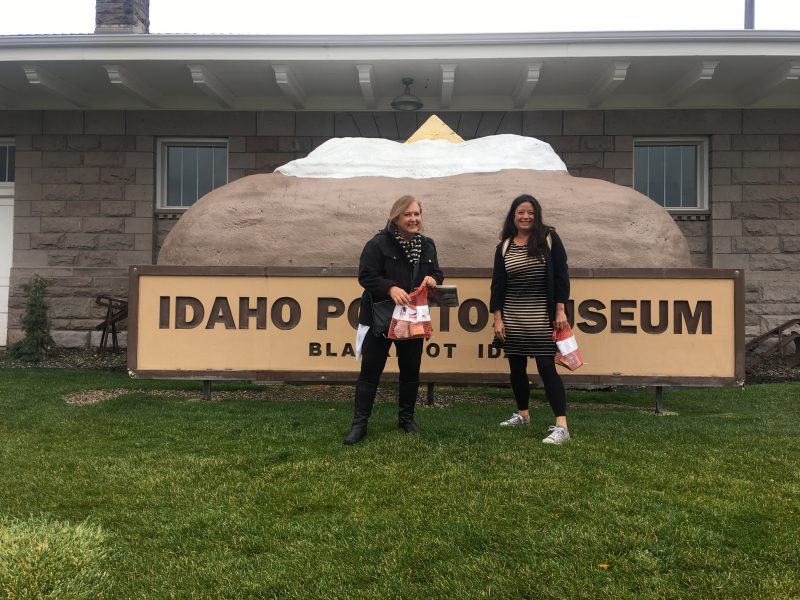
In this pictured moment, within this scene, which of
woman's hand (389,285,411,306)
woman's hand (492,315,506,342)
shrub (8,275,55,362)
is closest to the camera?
woman's hand (389,285,411,306)

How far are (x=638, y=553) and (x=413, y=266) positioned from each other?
208 centimetres

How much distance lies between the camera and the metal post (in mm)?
11508

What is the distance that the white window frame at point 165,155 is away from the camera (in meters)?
9.26

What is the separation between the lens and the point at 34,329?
800 centimetres

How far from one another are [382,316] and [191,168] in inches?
263

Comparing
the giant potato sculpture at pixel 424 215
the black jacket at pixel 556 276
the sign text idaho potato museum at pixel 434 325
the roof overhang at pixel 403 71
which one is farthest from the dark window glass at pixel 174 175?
the black jacket at pixel 556 276

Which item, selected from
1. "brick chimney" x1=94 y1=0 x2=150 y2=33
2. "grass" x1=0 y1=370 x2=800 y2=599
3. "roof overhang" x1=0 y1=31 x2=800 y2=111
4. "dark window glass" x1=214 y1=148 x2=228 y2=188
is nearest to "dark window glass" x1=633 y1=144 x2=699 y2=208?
"roof overhang" x1=0 y1=31 x2=800 y2=111

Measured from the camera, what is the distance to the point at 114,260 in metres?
9.11

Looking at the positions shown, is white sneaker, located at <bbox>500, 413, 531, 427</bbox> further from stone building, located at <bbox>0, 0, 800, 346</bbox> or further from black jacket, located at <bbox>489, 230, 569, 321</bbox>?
stone building, located at <bbox>0, 0, 800, 346</bbox>

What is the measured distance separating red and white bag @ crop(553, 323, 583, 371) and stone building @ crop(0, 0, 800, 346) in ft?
17.2

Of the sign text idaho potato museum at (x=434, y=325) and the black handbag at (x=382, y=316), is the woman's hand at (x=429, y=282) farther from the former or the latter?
the sign text idaho potato museum at (x=434, y=325)

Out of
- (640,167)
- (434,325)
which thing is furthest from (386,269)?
(640,167)

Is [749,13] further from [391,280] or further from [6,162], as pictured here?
[6,162]

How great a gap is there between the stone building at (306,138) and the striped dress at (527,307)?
494cm
